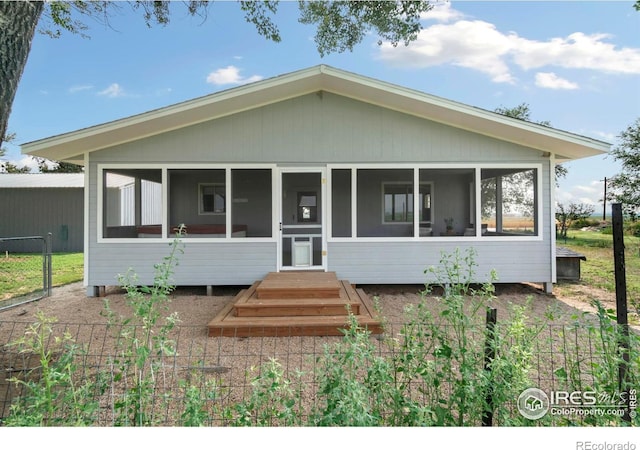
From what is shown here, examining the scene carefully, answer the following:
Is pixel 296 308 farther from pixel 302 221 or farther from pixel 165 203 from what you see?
pixel 165 203

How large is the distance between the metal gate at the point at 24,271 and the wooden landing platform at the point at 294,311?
414 cm

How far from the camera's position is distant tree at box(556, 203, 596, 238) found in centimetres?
1812

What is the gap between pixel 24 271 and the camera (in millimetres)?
9312

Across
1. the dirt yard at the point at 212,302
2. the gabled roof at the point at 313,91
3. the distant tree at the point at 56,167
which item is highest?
the distant tree at the point at 56,167

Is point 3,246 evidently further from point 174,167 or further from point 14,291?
point 174,167

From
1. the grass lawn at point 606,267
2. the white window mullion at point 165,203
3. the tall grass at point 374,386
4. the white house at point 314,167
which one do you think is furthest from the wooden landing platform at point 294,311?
the grass lawn at point 606,267

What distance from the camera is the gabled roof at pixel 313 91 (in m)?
5.65

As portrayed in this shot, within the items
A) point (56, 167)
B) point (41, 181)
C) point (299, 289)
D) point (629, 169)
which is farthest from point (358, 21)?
point (56, 167)

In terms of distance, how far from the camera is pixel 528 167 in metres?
6.39

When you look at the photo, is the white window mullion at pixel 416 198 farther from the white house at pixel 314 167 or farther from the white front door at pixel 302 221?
the white front door at pixel 302 221

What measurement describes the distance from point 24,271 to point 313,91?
9292 millimetres
